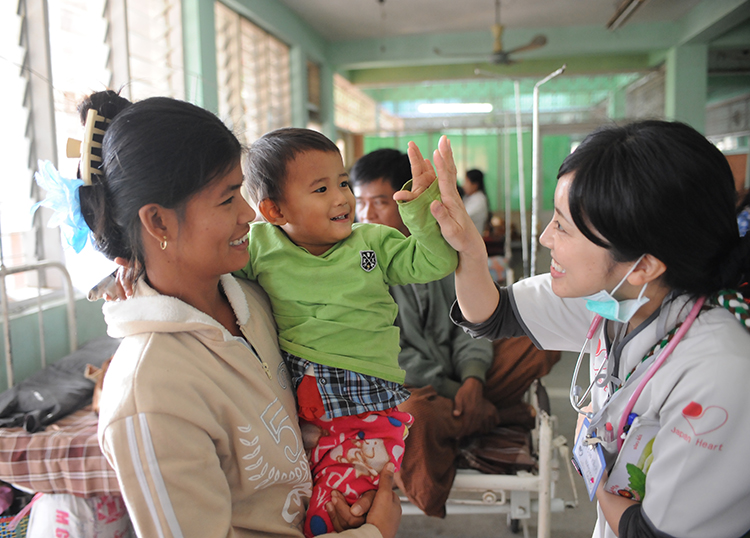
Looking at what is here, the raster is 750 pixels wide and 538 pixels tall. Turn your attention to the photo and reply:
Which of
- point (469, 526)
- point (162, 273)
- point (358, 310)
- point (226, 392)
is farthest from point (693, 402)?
point (469, 526)

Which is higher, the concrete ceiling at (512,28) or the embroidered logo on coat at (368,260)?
the concrete ceiling at (512,28)

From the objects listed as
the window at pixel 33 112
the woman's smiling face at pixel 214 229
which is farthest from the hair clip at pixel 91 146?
the window at pixel 33 112

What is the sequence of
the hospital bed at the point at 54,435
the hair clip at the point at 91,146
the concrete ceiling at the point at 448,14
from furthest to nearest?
the concrete ceiling at the point at 448,14
the hospital bed at the point at 54,435
the hair clip at the point at 91,146

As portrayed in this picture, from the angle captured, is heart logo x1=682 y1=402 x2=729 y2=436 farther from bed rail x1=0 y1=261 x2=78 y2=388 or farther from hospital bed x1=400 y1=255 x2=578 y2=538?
bed rail x1=0 y1=261 x2=78 y2=388

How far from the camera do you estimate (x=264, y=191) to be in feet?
3.84

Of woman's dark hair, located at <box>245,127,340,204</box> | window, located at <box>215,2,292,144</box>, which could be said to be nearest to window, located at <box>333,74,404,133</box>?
window, located at <box>215,2,292,144</box>

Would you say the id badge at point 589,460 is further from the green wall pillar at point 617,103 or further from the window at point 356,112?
the green wall pillar at point 617,103

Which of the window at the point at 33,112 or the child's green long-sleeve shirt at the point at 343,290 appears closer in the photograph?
the child's green long-sleeve shirt at the point at 343,290

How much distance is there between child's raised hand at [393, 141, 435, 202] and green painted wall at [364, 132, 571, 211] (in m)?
5.96

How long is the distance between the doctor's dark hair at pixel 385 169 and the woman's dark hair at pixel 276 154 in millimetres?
836

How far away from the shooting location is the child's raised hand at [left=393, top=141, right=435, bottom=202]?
938 mm

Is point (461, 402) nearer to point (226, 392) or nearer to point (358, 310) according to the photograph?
point (358, 310)

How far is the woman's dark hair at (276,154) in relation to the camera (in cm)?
112

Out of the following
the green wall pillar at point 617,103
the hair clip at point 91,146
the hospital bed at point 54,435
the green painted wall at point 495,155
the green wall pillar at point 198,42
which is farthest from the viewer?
the green wall pillar at point 617,103
